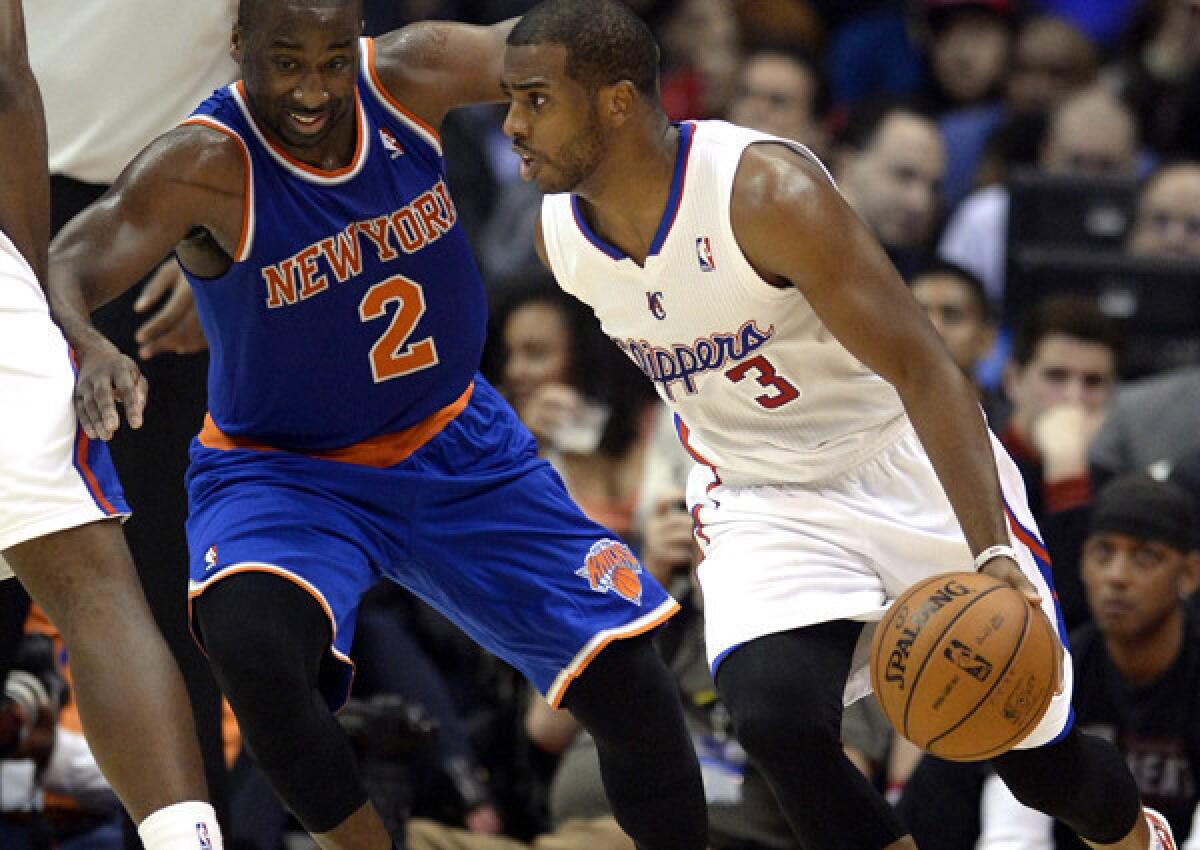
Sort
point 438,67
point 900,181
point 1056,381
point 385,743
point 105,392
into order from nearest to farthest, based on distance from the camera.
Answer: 1. point 105,392
2. point 438,67
3. point 385,743
4. point 1056,381
5. point 900,181

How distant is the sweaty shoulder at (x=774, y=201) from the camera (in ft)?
12.4

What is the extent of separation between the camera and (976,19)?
9.68 metres

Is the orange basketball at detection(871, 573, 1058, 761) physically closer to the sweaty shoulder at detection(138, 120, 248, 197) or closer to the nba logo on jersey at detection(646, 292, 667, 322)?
the nba logo on jersey at detection(646, 292, 667, 322)

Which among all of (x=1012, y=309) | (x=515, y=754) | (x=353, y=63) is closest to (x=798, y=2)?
(x=1012, y=309)

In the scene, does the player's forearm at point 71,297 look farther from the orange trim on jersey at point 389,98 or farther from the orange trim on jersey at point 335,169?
the orange trim on jersey at point 389,98

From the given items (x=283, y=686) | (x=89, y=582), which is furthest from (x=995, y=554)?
(x=89, y=582)

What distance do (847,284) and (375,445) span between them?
1.08m

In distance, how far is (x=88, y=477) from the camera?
11.1ft

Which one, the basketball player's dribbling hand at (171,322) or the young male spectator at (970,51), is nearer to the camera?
the basketball player's dribbling hand at (171,322)

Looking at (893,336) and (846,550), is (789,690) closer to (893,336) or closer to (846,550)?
(846,550)

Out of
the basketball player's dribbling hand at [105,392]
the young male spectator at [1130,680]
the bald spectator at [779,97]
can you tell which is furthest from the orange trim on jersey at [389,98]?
the bald spectator at [779,97]

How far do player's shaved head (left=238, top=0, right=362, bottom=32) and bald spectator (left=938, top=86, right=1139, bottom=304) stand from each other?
4776 mm

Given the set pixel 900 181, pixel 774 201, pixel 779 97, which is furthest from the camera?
pixel 779 97

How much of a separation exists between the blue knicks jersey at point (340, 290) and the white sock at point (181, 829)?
1.08 m
